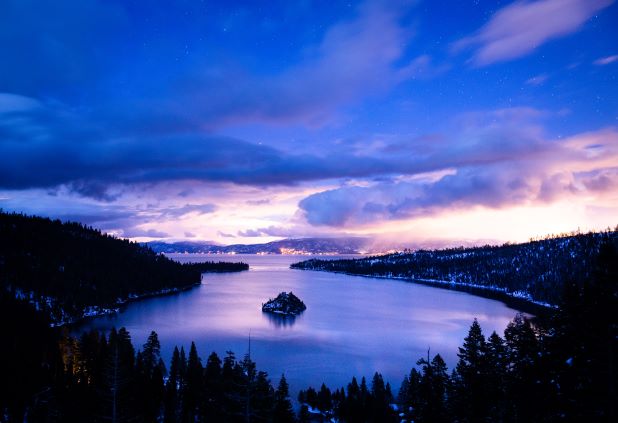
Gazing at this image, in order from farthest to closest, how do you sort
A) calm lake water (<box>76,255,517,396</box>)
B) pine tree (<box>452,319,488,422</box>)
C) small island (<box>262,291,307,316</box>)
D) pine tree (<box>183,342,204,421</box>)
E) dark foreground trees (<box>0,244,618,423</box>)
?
small island (<box>262,291,307,316</box>)
calm lake water (<box>76,255,517,396</box>)
pine tree (<box>183,342,204,421</box>)
pine tree (<box>452,319,488,422</box>)
dark foreground trees (<box>0,244,618,423</box>)

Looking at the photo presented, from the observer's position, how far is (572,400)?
16.7 m

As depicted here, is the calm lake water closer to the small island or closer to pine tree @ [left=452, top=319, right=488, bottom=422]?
the small island

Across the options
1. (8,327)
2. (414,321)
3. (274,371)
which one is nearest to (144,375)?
(274,371)

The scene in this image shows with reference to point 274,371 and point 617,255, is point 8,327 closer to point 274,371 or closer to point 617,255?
point 274,371

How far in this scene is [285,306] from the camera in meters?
167

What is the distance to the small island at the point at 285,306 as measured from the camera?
166125 mm

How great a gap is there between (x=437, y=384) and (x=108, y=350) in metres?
53.6

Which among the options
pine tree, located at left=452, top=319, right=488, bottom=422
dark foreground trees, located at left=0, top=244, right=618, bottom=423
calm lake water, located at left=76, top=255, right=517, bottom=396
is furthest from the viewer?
calm lake water, located at left=76, top=255, right=517, bottom=396

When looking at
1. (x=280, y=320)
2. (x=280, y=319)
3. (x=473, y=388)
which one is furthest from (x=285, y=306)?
(x=473, y=388)

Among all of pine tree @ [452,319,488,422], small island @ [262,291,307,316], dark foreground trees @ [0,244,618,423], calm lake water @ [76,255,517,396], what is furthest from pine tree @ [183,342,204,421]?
small island @ [262,291,307,316]

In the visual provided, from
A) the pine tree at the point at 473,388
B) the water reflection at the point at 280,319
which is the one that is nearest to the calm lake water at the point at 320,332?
the water reflection at the point at 280,319

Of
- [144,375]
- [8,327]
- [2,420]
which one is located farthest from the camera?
[8,327]

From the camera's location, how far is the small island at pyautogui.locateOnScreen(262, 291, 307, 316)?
166125 millimetres

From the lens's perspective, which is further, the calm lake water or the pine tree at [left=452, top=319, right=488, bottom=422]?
the calm lake water
